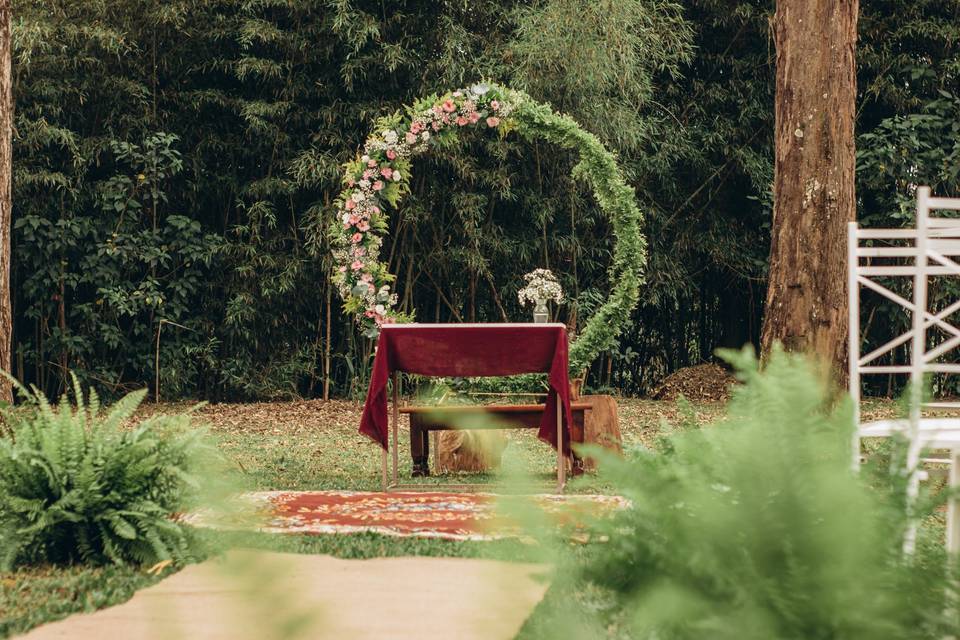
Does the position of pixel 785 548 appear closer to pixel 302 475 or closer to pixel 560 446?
pixel 560 446

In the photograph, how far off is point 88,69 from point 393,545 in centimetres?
599

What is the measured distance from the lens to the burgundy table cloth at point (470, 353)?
4605 millimetres

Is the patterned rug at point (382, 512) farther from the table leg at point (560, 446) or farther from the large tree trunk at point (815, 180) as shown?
the large tree trunk at point (815, 180)

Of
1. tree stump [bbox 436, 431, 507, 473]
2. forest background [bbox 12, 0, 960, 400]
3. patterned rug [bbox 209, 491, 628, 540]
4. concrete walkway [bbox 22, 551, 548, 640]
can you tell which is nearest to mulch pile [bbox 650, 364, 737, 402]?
forest background [bbox 12, 0, 960, 400]

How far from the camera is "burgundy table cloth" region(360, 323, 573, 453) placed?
4.61m

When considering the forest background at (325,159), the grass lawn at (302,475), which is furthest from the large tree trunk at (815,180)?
the forest background at (325,159)

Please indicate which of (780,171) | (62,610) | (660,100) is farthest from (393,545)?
(660,100)

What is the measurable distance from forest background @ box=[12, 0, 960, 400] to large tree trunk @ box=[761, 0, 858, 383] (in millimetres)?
3802

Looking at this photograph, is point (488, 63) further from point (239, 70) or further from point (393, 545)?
point (393, 545)

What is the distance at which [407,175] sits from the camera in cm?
654

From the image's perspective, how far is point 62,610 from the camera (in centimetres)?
246

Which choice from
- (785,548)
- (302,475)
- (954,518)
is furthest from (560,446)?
(785,548)

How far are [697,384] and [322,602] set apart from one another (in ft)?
28.5

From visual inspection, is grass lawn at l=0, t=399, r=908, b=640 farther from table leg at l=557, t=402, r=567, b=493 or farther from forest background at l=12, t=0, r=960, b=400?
forest background at l=12, t=0, r=960, b=400
